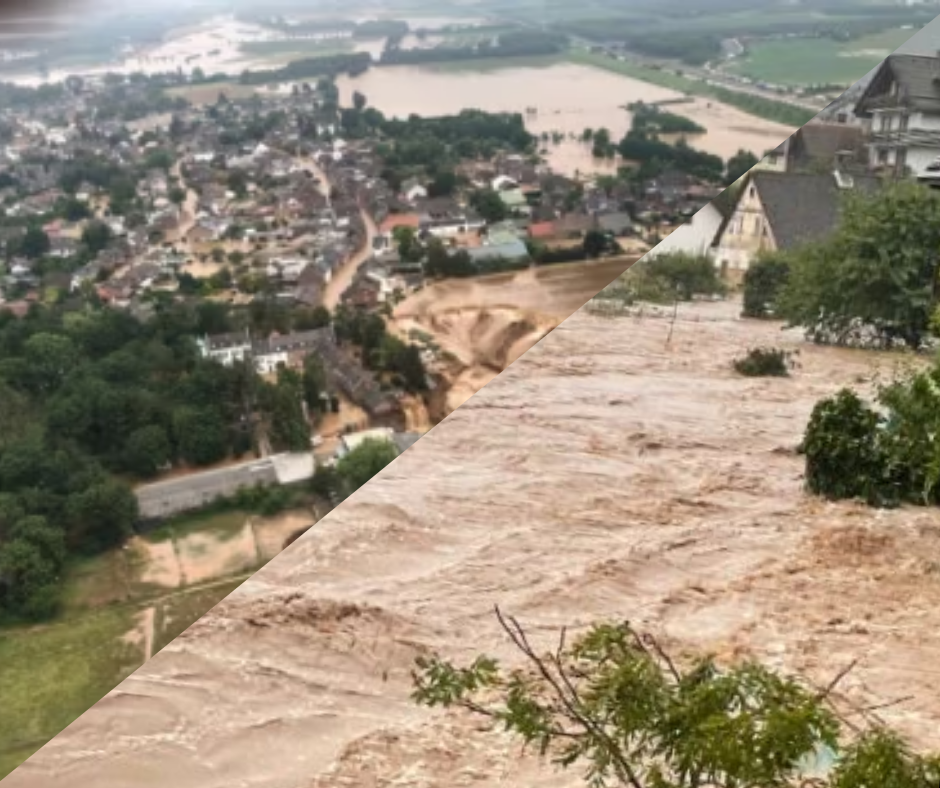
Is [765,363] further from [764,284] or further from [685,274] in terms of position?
[685,274]

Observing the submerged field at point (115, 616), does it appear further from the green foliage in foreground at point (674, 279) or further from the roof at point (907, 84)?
the roof at point (907, 84)

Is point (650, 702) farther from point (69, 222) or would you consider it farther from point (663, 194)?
point (69, 222)

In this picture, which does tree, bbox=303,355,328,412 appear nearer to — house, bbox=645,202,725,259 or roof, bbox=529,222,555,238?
house, bbox=645,202,725,259

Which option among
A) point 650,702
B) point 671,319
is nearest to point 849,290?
point 671,319

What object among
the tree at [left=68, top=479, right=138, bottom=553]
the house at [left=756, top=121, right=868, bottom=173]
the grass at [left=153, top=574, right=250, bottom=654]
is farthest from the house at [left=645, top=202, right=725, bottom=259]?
the grass at [left=153, top=574, right=250, bottom=654]

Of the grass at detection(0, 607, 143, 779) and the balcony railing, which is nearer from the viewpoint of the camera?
the grass at detection(0, 607, 143, 779)

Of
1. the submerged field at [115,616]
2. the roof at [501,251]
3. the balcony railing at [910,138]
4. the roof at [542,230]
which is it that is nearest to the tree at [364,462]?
the submerged field at [115,616]
